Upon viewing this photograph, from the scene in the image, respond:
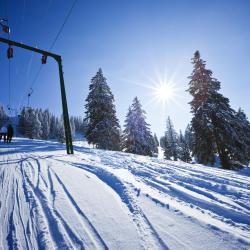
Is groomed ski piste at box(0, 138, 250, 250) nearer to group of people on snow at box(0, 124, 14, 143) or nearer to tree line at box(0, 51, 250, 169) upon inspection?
tree line at box(0, 51, 250, 169)

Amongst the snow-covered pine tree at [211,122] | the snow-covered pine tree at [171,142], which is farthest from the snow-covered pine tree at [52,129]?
the snow-covered pine tree at [211,122]

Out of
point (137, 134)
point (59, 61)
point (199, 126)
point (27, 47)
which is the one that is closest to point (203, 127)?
point (199, 126)

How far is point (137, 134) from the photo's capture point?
2903 cm

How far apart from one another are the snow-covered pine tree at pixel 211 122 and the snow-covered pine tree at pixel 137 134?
31.2ft

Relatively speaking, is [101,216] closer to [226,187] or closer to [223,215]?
[223,215]

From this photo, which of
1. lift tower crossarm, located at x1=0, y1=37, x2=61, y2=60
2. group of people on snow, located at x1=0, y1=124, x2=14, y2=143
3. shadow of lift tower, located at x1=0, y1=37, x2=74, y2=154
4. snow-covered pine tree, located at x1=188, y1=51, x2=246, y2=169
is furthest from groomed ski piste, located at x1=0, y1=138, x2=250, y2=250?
group of people on snow, located at x1=0, y1=124, x2=14, y2=143

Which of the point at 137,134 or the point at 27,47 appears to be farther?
the point at 137,134

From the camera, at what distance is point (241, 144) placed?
59.5ft

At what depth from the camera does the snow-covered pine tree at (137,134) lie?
28453mm

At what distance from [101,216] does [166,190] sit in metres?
1.92

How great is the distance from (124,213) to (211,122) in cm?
1784

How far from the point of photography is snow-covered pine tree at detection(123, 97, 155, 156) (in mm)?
28453

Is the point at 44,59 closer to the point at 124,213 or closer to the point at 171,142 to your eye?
Answer: the point at 124,213

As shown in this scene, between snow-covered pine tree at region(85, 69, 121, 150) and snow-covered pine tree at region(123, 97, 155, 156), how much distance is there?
6.92ft
